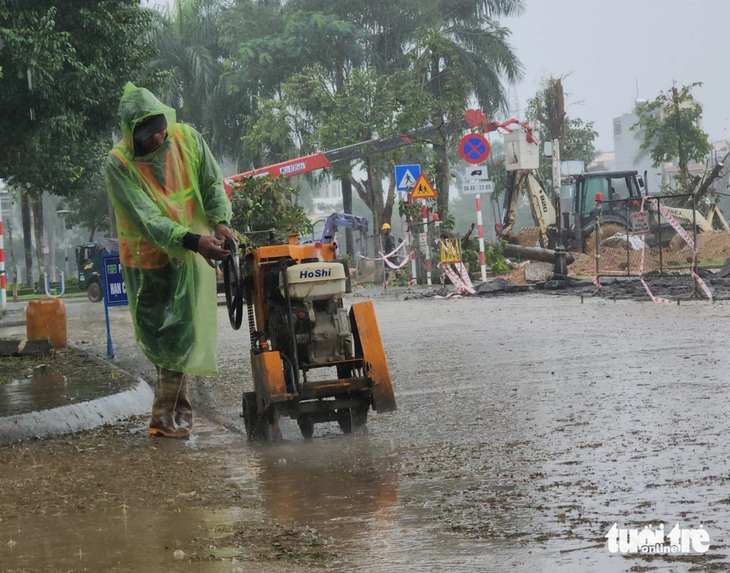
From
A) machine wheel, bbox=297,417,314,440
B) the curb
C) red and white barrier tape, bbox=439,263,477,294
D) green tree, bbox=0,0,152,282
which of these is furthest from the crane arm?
machine wheel, bbox=297,417,314,440

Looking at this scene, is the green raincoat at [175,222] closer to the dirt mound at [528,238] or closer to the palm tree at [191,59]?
the dirt mound at [528,238]

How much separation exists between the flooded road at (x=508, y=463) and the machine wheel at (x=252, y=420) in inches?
6.1

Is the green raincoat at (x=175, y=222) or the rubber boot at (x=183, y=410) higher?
the green raincoat at (x=175, y=222)

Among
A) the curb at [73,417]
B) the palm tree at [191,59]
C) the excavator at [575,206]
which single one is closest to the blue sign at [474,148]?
the excavator at [575,206]

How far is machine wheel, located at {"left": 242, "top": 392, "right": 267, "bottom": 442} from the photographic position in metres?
7.09

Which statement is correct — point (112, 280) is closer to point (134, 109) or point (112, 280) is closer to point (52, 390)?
A: point (52, 390)

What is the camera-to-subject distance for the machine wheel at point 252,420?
709 centimetres

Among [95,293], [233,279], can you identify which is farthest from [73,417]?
[95,293]

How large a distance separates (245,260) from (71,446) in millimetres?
1591

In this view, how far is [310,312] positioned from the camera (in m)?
6.90

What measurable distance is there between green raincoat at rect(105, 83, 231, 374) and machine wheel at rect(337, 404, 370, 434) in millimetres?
988

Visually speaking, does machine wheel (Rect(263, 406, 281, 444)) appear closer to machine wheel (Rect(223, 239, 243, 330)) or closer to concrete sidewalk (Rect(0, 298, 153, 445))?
machine wheel (Rect(223, 239, 243, 330))

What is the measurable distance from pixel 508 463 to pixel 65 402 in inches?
151

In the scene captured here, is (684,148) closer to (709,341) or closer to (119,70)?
(119,70)
